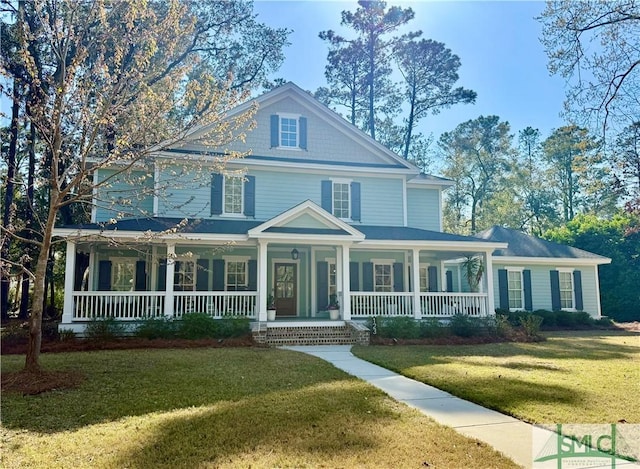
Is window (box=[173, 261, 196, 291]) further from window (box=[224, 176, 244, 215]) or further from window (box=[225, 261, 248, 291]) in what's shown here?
window (box=[224, 176, 244, 215])

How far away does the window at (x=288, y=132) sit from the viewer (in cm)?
1744

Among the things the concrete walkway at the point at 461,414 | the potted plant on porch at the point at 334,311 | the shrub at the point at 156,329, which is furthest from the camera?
the potted plant on porch at the point at 334,311

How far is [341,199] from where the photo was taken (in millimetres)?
17453

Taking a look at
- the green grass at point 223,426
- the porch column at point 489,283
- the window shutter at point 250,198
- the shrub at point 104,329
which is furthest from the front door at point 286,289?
the green grass at point 223,426

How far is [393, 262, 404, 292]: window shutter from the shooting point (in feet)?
58.1

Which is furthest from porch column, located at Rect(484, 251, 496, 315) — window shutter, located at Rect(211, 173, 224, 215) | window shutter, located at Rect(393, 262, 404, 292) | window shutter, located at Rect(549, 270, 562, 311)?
window shutter, located at Rect(211, 173, 224, 215)

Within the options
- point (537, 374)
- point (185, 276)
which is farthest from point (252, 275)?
point (537, 374)

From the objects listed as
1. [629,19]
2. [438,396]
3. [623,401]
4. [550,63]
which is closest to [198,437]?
[438,396]

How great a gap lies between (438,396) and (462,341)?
7.20 metres

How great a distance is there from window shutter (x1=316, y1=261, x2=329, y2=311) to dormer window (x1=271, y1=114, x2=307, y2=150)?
15.0 ft

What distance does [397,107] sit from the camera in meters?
31.6

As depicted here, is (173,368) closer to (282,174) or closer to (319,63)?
(282,174)

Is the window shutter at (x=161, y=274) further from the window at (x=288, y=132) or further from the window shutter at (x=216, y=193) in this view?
the window at (x=288, y=132)

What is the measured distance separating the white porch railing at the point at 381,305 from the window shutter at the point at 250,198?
184 inches
